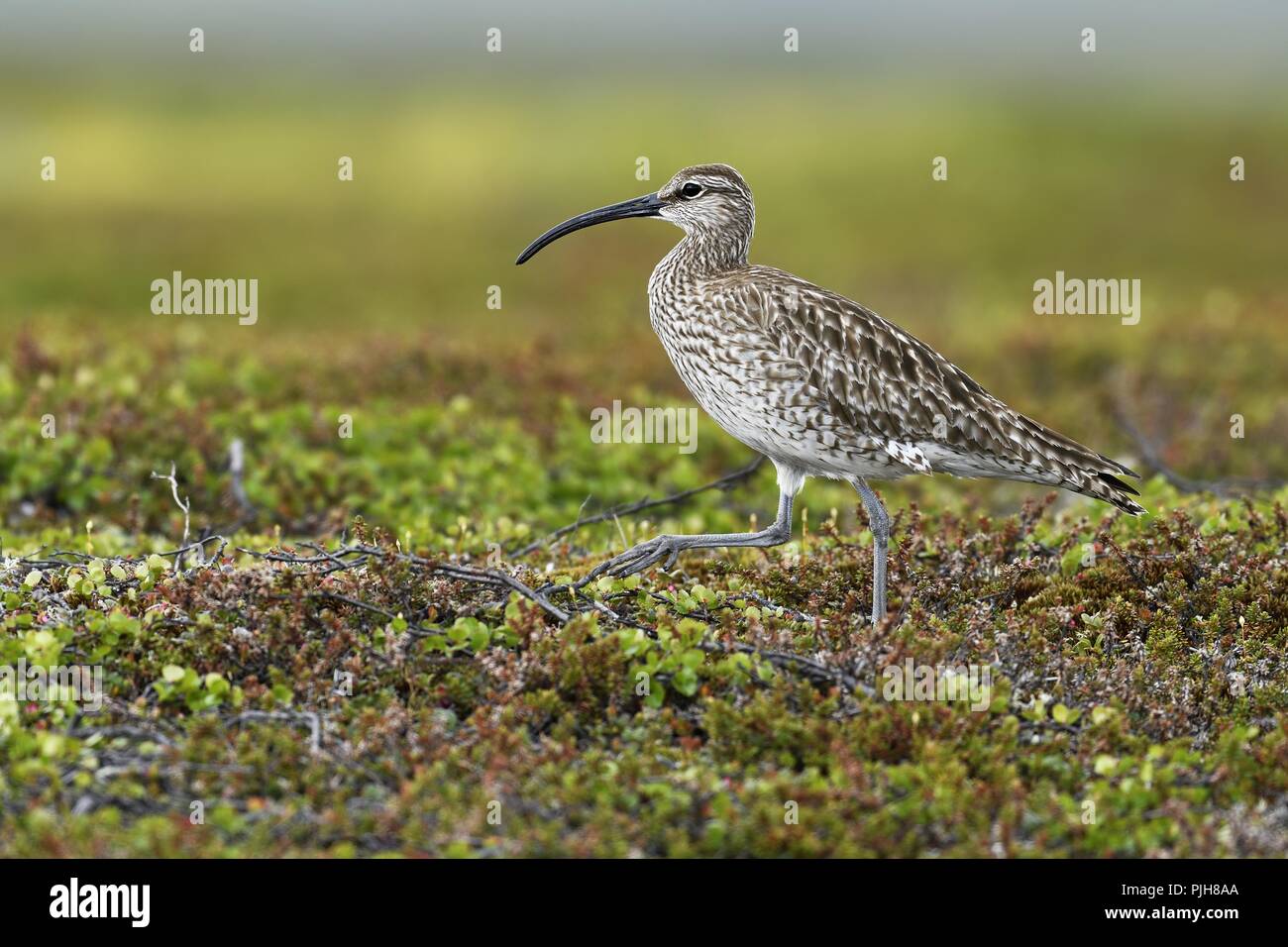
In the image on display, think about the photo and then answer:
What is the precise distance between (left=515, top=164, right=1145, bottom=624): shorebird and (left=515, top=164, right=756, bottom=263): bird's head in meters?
0.69

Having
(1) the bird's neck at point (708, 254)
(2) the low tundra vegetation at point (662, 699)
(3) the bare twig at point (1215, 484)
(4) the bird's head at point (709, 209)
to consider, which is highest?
(4) the bird's head at point (709, 209)

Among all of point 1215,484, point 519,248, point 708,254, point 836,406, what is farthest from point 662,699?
point 519,248

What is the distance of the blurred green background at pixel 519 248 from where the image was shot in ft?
45.2

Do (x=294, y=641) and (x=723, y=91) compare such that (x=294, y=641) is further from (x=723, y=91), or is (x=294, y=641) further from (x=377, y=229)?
(x=723, y=91)

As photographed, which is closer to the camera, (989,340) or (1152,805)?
(1152,805)

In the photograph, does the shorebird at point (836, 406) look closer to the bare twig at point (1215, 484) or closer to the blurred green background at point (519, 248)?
the blurred green background at point (519, 248)

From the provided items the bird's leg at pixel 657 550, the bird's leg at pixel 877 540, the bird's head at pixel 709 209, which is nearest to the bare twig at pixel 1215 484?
the bird's leg at pixel 877 540

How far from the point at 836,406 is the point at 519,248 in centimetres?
2458

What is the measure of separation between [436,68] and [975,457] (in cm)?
5348

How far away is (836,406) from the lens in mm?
9328

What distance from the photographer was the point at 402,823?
6.70 m

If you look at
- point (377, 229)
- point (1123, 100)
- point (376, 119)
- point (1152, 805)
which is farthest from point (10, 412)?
point (1123, 100)

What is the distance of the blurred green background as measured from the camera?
542 inches

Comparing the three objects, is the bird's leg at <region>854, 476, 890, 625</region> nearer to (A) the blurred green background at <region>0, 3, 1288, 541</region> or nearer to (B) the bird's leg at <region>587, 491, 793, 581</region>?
(B) the bird's leg at <region>587, 491, 793, 581</region>
